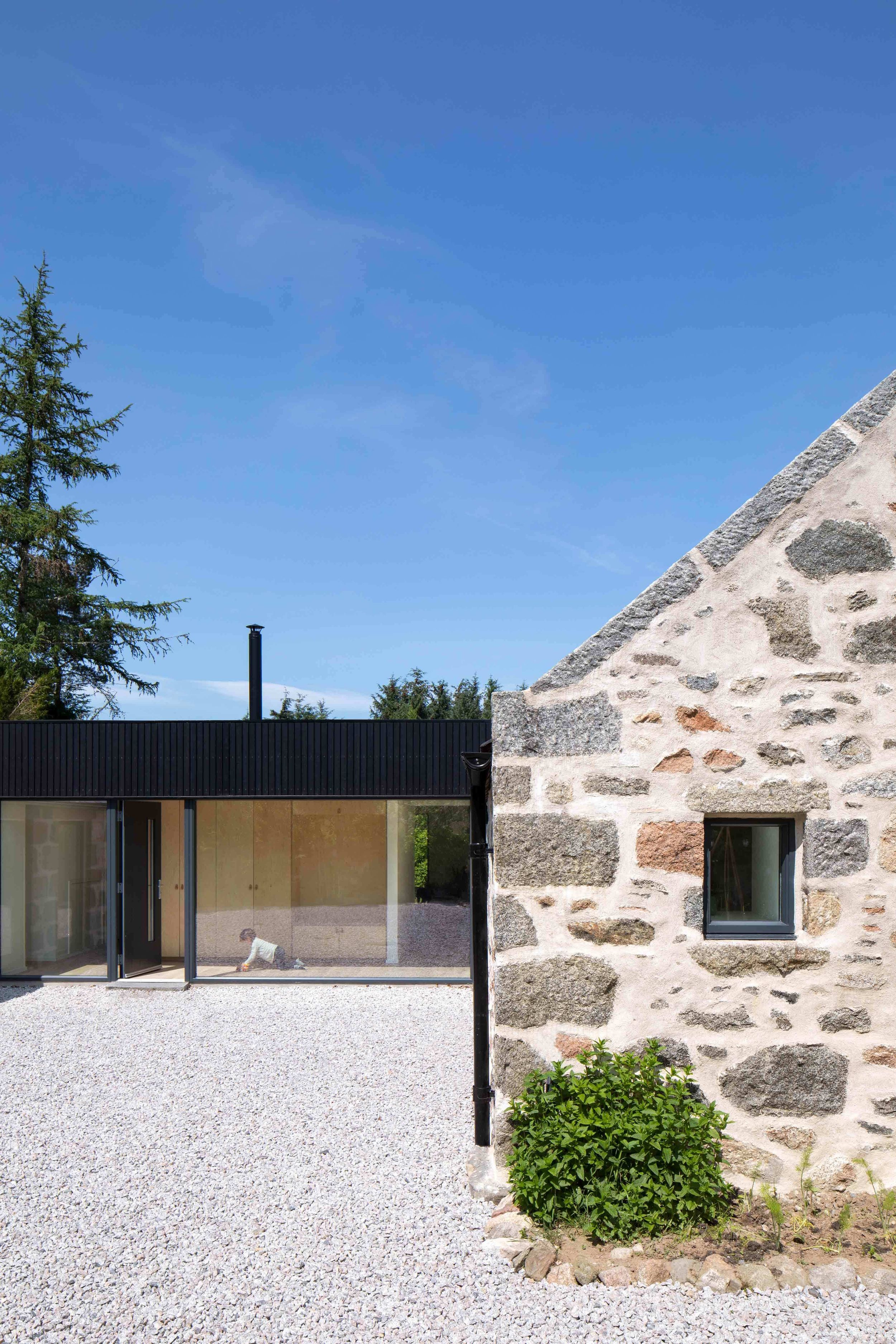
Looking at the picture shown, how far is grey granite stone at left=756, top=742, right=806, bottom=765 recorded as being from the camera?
15.1ft

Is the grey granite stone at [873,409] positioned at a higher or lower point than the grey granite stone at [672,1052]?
higher

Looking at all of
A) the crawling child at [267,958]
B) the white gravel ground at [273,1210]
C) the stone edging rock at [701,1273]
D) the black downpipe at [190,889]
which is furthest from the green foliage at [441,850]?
the stone edging rock at [701,1273]

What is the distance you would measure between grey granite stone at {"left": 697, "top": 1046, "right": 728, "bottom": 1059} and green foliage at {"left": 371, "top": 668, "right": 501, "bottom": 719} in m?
26.8

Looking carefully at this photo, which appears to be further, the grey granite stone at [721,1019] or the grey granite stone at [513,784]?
the grey granite stone at [513,784]

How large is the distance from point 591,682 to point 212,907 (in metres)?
7.90

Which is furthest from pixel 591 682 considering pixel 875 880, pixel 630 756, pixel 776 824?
pixel 875 880

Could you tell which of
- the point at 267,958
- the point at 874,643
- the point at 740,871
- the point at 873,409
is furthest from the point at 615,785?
the point at 267,958

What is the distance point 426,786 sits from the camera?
10680 mm

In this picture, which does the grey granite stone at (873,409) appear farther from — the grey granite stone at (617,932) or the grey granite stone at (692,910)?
the grey granite stone at (617,932)

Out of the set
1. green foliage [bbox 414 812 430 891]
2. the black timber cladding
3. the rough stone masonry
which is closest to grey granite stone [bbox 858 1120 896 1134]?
the rough stone masonry

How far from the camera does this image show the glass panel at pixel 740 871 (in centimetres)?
472

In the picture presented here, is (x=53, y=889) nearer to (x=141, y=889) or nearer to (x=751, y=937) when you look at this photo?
(x=141, y=889)

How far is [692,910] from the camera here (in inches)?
180

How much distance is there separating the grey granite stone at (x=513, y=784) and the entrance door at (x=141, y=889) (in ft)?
25.4
